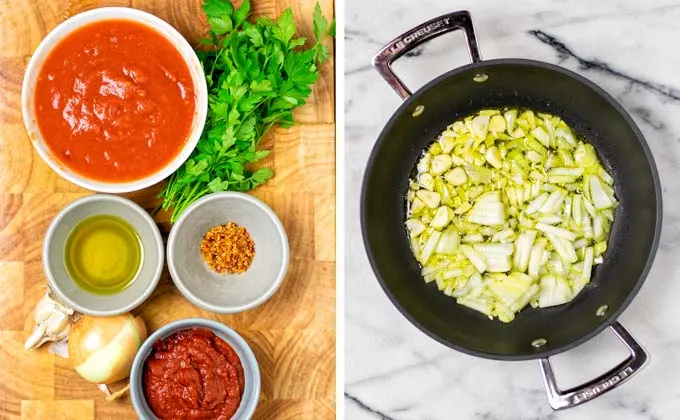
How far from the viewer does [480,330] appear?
1650 mm

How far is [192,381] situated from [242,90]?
566 millimetres

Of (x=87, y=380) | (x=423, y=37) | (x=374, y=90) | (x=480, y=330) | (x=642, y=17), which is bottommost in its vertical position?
(x=87, y=380)

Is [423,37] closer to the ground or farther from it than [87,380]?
farther from it

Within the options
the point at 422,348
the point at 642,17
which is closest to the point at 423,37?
the point at 642,17

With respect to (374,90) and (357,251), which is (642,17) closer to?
(374,90)

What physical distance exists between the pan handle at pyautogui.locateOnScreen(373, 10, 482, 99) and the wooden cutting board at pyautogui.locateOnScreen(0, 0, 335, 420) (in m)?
0.30

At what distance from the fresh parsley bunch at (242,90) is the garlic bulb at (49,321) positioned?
286mm

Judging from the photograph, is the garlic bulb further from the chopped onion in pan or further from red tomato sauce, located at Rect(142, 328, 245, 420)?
the chopped onion in pan

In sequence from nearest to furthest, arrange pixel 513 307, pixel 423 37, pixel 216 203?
pixel 423 37, pixel 513 307, pixel 216 203

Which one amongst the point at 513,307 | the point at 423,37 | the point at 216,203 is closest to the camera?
the point at 423,37

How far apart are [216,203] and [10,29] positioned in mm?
550

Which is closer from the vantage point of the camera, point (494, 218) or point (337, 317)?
point (494, 218)

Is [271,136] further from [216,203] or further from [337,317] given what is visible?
[337,317]

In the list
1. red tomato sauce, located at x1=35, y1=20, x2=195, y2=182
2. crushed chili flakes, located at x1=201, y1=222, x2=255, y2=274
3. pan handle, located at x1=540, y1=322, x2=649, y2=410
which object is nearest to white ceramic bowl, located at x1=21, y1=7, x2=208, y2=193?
red tomato sauce, located at x1=35, y1=20, x2=195, y2=182
